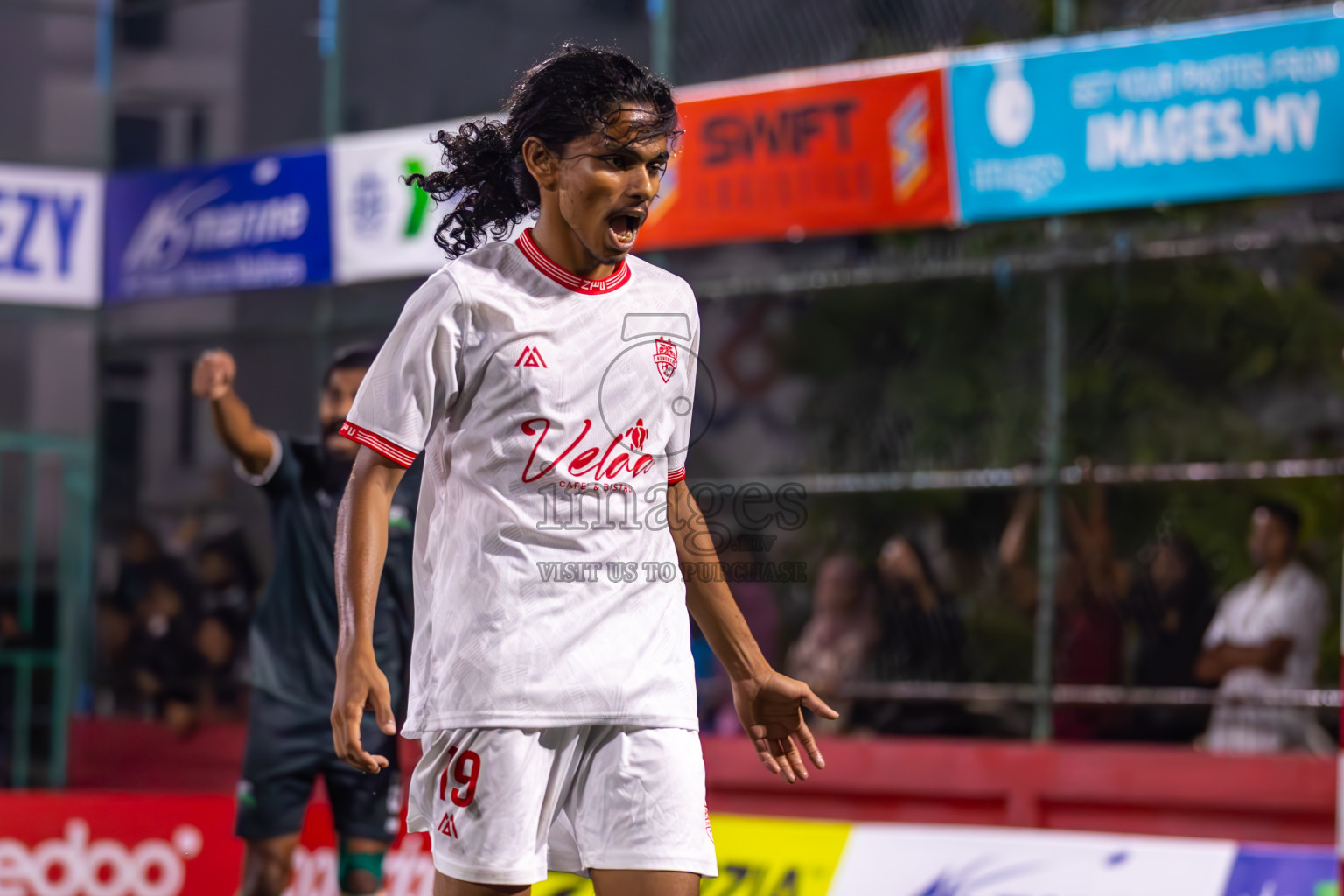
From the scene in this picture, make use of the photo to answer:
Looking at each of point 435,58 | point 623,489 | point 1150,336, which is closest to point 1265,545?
point 1150,336

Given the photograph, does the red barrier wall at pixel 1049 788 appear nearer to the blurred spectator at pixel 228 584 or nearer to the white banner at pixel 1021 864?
the white banner at pixel 1021 864

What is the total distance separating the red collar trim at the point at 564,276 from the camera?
313 centimetres

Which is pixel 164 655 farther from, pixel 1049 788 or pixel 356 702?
pixel 356 702

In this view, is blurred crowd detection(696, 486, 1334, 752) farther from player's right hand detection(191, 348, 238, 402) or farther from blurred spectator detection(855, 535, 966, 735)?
player's right hand detection(191, 348, 238, 402)

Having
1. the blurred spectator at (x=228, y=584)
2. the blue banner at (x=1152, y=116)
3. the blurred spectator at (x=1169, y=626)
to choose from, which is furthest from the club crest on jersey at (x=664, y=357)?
the blurred spectator at (x=228, y=584)

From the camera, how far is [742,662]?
3305 mm

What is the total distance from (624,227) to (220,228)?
879cm

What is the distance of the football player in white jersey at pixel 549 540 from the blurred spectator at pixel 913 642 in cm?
514

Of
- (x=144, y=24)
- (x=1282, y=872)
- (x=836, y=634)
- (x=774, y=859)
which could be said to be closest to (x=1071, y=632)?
(x=836, y=634)

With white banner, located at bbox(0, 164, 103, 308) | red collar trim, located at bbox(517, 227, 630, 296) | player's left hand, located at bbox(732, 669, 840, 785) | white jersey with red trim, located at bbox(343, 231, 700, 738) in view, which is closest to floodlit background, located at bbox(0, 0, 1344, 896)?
white banner, located at bbox(0, 164, 103, 308)

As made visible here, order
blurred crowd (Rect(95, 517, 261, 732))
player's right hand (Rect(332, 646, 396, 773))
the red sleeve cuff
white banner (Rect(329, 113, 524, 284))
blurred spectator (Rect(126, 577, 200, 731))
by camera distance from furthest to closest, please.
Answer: blurred spectator (Rect(126, 577, 200, 731)) < blurred crowd (Rect(95, 517, 261, 732)) < white banner (Rect(329, 113, 524, 284)) < the red sleeve cuff < player's right hand (Rect(332, 646, 396, 773))

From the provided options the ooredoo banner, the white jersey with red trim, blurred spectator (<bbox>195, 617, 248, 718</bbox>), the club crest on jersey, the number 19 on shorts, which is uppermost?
the club crest on jersey

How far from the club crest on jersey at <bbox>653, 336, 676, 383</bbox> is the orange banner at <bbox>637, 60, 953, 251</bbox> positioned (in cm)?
535

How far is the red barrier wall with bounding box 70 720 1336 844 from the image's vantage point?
22.3 feet
